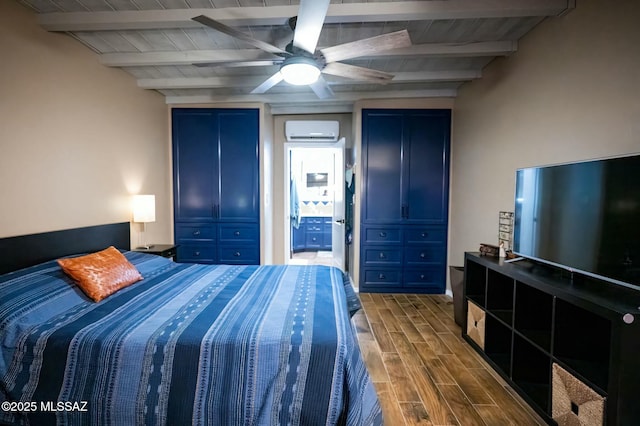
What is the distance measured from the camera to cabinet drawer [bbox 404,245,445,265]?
3.80 m

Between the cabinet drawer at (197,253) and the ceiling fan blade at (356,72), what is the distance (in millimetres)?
2840

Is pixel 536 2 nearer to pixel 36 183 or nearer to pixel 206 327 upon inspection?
pixel 206 327

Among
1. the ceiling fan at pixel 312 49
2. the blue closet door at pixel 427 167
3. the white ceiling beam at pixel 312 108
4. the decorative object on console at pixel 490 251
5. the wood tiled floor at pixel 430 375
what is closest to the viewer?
the ceiling fan at pixel 312 49

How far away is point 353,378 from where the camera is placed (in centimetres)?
123

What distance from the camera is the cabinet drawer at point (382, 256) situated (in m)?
3.83

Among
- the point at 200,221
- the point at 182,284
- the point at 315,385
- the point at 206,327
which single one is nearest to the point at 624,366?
the point at 315,385

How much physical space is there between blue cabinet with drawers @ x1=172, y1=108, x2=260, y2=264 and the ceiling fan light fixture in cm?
197

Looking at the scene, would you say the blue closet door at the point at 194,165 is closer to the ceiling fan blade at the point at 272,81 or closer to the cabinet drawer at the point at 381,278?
the ceiling fan blade at the point at 272,81

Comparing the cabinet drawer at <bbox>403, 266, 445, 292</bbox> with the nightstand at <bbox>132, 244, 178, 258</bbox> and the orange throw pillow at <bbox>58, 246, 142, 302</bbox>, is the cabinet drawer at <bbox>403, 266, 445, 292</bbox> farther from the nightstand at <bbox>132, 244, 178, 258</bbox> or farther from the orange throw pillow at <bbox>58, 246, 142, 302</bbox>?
the orange throw pillow at <bbox>58, 246, 142, 302</bbox>

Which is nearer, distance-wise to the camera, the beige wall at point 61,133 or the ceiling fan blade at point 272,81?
the beige wall at point 61,133

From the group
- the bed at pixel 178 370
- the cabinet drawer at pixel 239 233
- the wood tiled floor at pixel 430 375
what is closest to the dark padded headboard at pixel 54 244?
the bed at pixel 178 370

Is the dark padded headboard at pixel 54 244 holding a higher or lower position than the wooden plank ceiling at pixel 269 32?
lower

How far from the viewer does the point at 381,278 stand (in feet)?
12.6

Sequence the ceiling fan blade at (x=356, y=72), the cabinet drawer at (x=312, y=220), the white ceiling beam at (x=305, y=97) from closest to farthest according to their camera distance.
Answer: the ceiling fan blade at (x=356, y=72)
the white ceiling beam at (x=305, y=97)
the cabinet drawer at (x=312, y=220)
